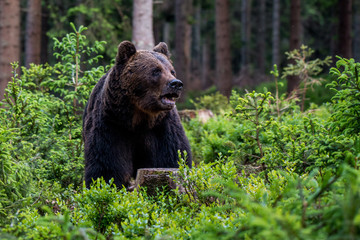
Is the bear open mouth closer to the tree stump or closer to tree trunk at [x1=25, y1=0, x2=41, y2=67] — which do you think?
the tree stump

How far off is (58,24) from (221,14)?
25.8 ft

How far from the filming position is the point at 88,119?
5.65 meters

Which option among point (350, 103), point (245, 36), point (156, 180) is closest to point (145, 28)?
point (156, 180)

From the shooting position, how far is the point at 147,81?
5.09 m

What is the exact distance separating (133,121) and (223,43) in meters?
13.5

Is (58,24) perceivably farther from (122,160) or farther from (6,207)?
(6,207)

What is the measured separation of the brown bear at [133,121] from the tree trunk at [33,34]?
42.8 ft

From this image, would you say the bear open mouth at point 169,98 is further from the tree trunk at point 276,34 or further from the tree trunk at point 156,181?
the tree trunk at point 276,34

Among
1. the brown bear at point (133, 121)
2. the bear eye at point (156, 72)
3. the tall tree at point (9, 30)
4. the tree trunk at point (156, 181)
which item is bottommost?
the tree trunk at point (156, 181)

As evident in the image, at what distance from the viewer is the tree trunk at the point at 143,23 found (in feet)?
37.8

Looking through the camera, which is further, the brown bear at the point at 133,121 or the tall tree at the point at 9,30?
the tall tree at the point at 9,30

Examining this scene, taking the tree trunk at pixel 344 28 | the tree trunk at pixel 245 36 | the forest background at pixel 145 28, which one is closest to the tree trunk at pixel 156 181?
the forest background at pixel 145 28

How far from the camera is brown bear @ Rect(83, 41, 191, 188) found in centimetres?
504

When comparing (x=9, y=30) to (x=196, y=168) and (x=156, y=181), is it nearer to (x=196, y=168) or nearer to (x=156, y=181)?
(x=156, y=181)
